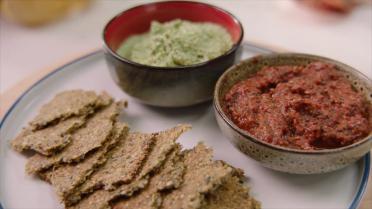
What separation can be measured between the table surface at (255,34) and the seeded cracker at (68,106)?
30.8 inches

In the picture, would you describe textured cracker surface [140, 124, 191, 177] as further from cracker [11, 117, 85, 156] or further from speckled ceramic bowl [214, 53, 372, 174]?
cracker [11, 117, 85, 156]

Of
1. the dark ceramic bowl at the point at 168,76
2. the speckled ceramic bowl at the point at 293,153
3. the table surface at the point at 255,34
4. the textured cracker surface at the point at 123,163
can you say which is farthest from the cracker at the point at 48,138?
the table surface at the point at 255,34

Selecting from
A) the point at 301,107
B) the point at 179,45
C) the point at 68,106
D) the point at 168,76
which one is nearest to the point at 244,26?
the point at 179,45

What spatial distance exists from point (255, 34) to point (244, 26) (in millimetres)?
209

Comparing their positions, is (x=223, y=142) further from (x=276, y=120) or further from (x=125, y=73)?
(x=125, y=73)

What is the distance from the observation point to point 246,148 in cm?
234

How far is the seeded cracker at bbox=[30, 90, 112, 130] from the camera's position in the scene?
8.85 ft

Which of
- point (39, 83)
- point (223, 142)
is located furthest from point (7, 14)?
point (223, 142)

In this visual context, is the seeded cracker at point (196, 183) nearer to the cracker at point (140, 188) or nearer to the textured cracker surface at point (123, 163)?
the cracker at point (140, 188)

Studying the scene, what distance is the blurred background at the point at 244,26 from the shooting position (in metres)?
4.06

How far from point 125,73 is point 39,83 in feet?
2.65

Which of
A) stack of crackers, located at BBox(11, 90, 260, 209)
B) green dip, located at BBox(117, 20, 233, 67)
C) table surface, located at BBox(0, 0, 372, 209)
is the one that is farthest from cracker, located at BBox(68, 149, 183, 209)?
table surface, located at BBox(0, 0, 372, 209)

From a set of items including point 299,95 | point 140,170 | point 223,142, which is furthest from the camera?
point 223,142

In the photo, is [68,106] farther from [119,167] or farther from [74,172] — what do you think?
[119,167]
